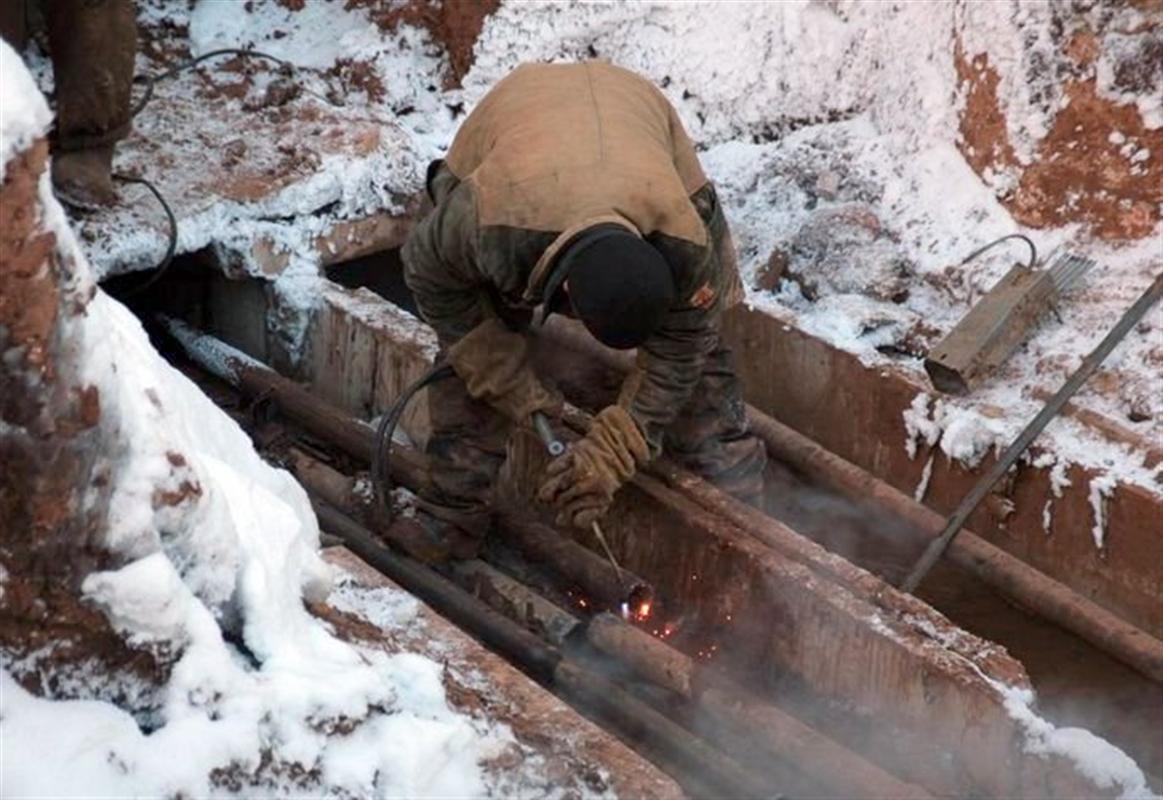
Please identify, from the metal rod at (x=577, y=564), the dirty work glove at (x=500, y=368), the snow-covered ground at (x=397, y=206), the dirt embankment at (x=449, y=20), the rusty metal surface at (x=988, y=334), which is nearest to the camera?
the snow-covered ground at (x=397, y=206)

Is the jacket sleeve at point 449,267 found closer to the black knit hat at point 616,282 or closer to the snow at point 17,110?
the black knit hat at point 616,282

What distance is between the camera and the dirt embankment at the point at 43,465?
271 cm

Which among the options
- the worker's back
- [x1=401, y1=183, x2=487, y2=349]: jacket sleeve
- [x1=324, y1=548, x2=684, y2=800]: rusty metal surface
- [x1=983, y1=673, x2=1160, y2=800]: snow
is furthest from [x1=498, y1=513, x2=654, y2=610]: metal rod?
[x1=324, y1=548, x2=684, y2=800]: rusty metal surface

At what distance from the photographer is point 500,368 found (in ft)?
17.9

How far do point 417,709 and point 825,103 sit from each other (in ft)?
16.3

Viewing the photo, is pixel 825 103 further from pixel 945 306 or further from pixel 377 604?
pixel 377 604

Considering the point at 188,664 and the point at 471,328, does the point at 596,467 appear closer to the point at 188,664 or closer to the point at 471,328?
the point at 471,328

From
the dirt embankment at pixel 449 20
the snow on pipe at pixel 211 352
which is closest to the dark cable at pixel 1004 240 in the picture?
the dirt embankment at pixel 449 20

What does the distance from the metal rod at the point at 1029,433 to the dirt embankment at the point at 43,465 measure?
334 cm

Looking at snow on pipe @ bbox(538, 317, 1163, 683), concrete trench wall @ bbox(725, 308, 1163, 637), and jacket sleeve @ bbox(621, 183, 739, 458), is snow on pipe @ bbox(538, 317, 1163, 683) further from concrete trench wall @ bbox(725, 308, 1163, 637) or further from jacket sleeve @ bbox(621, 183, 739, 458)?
jacket sleeve @ bbox(621, 183, 739, 458)

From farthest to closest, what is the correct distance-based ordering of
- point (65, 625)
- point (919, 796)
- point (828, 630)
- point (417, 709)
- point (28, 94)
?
point (828, 630)
point (919, 796)
point (417, 709)
point (65, 625)
point (28, 94)

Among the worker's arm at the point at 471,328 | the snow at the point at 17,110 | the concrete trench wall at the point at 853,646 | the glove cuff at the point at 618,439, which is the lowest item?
the concrete trench wall at the point at 853,646

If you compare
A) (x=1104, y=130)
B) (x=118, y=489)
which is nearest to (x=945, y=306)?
(x=1104, y=130)

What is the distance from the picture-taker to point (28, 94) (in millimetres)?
2697
